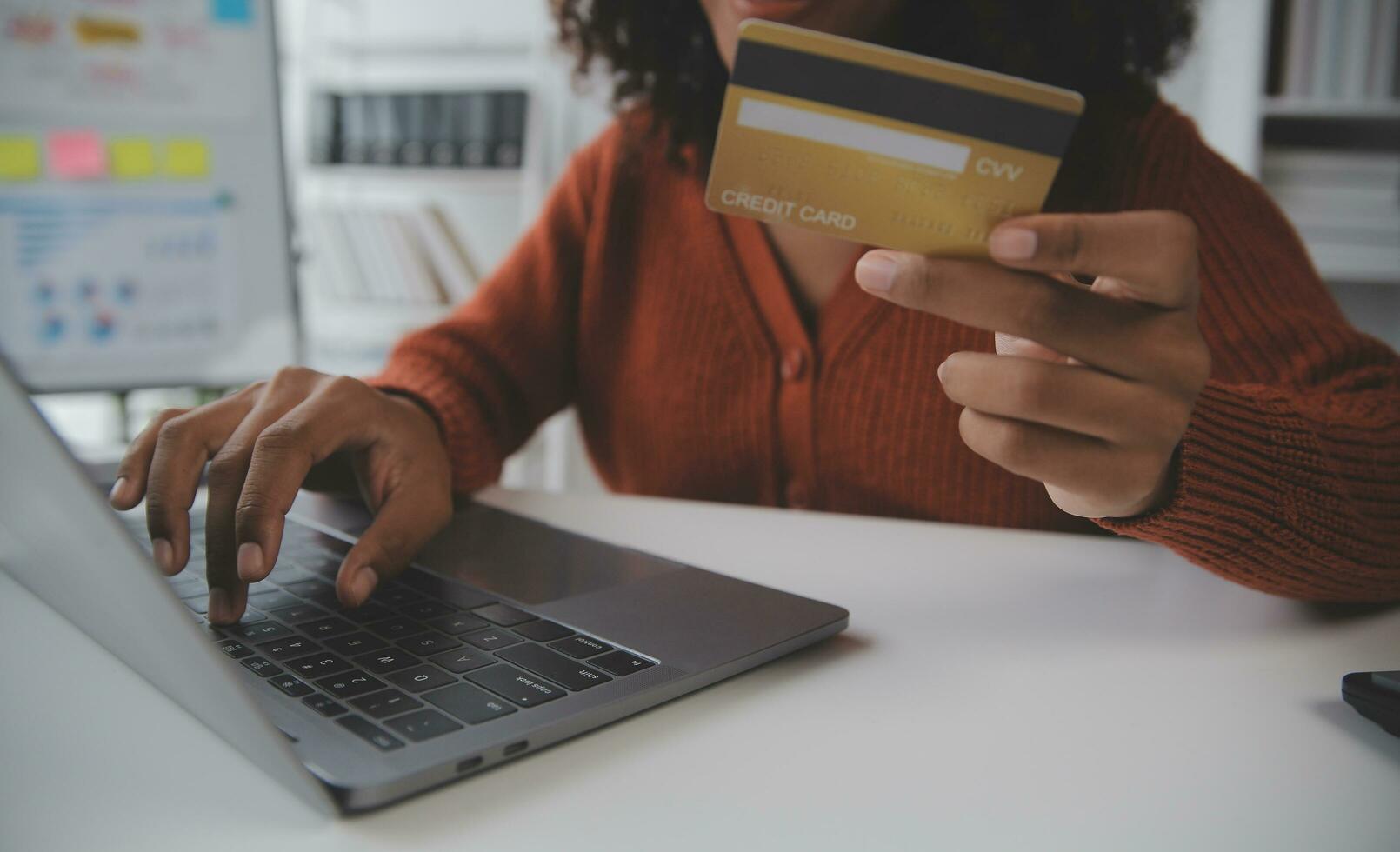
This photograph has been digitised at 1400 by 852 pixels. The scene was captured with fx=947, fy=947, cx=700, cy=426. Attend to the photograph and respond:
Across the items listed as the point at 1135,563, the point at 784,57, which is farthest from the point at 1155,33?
the point at 784,57

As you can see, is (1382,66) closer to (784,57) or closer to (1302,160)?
(1302,160)

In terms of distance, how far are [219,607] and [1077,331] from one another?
378 millimetres

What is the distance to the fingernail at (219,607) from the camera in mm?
412

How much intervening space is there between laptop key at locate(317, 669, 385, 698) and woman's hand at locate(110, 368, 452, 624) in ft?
0.27

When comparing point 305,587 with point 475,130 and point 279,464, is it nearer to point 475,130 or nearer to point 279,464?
point 279,464

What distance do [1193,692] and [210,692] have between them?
0.38 metres

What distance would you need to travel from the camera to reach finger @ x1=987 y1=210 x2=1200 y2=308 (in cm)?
35

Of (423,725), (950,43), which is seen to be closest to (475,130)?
(950,43)

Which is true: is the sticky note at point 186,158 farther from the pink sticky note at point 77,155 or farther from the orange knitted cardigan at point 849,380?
the orange knitted cardigan at point 849,380

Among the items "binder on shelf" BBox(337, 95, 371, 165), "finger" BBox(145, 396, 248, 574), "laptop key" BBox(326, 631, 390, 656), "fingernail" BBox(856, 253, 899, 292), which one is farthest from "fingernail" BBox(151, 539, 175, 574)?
"binder on shelf" BBox(337, 95, 371, 165)

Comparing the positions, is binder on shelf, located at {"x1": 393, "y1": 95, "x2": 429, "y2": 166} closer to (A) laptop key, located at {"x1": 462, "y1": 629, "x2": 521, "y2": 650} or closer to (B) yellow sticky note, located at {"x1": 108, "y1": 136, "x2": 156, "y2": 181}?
(B) yellow sticky note, located at {"x1": 108, "y1": 136, "x2": 156, "y2": 181}

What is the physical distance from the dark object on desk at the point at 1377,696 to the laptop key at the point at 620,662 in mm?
282

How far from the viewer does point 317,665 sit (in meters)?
0.37

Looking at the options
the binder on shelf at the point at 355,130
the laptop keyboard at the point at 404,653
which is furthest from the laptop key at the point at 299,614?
the binder on shelf at the point at 355,130
